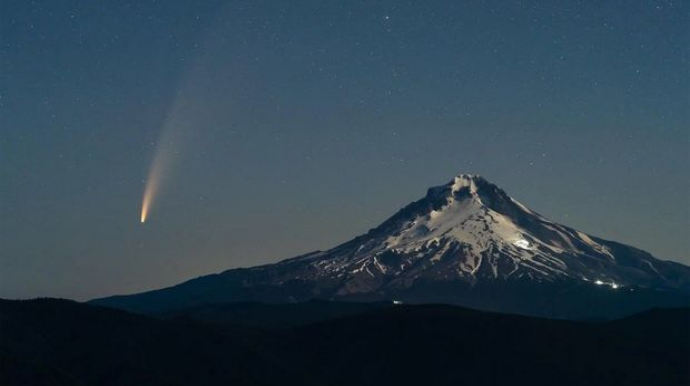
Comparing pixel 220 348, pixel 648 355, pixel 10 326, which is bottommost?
pixel 648 355

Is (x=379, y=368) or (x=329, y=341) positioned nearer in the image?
(x=379, y=368)

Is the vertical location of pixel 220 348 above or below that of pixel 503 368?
above

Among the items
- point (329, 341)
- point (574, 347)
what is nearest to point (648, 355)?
point (574, 347)

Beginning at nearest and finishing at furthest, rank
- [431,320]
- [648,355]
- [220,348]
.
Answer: [220,348] < [648,355] < [431,320]

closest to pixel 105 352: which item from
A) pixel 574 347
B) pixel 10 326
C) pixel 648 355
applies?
pixel 10 326

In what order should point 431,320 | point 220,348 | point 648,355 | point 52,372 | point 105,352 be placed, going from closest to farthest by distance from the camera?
1. point 52,372
2. point 105,352
3. point 220,348
4. point 648,355
5. point 431,320

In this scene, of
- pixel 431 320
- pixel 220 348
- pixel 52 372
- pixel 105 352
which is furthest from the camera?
pixel 431 320

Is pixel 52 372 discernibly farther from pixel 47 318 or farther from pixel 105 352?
pixel 47 318

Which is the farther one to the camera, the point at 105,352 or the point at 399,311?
the point at 399,311

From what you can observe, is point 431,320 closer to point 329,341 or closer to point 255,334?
point 329,341
